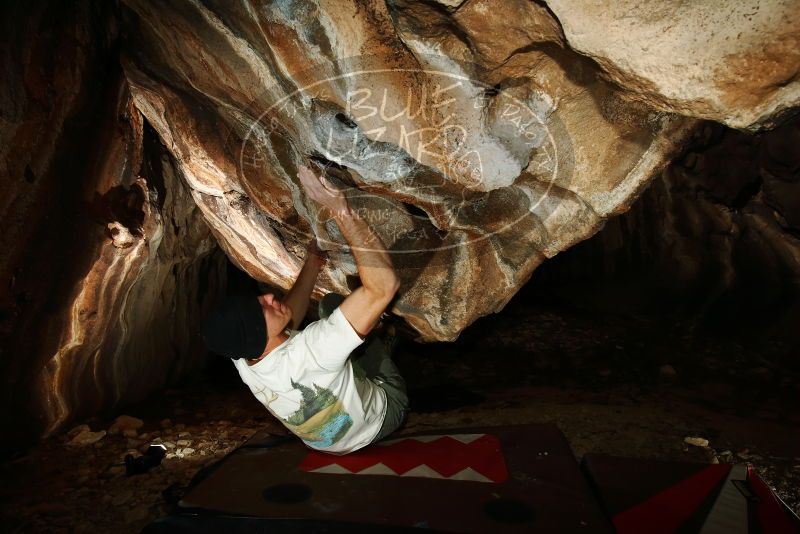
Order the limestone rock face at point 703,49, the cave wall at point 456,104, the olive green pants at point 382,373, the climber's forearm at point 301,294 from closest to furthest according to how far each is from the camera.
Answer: the limestone rock face at point 703,49 < the cave wall at point 456,104 < the olive green pants at point 382,373 < the climber's forearm at point 301,294

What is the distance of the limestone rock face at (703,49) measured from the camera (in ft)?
5.19

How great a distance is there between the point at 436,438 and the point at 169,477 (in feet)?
6.55

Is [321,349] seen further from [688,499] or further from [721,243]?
[721,243]

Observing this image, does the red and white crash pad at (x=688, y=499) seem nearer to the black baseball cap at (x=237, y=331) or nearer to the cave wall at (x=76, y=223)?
the black baseball cap at (x=237, y=331)

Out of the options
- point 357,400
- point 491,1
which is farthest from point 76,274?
point 491,1

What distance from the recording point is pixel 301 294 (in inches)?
121

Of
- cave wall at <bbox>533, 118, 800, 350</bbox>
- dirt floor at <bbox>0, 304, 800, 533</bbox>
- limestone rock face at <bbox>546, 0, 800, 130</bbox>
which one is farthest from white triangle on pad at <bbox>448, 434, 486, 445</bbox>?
cave wall at <bbox>533, 118, 800, 350</bbox>

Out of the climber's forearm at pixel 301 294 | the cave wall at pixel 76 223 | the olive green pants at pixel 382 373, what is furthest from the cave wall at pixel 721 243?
the cave wall at pixel 76 223

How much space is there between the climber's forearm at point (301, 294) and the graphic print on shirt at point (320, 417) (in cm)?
53

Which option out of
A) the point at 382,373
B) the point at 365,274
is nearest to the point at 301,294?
the point at 382,373

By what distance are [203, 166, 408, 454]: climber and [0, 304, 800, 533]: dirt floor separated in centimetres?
75

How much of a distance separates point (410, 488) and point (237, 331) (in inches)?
42.6

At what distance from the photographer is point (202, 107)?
119 inches

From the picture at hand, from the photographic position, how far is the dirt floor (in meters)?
3.09
